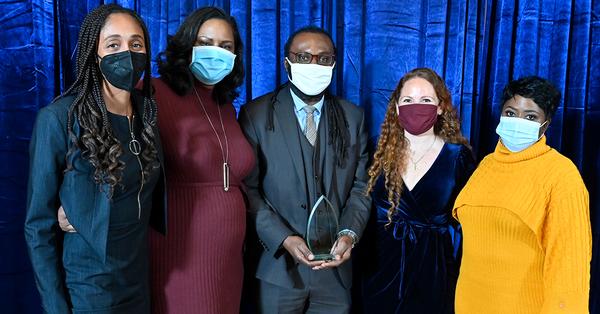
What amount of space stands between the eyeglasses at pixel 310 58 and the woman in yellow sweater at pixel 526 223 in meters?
0.69

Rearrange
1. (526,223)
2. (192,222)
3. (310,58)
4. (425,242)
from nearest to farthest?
(526,223)
(192,222)
(425,242)
(310,58)

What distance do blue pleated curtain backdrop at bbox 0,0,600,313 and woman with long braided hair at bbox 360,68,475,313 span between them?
0.48 meters

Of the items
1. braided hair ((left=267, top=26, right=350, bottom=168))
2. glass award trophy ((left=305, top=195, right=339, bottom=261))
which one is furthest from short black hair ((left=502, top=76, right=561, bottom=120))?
glass award trophy ((left=305, top=195, right=339, bottom=261))

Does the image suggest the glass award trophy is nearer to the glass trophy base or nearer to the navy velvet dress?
the glass trophy base

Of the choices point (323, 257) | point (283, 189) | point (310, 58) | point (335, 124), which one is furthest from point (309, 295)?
point (310, 58)

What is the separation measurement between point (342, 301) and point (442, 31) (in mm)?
1327

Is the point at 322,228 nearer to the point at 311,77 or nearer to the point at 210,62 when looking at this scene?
the point at 311,77

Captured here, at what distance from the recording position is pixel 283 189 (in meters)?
1.88

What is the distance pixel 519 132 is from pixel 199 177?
1.07 m

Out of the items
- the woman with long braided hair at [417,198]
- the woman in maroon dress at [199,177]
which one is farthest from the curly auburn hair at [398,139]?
the woman in maroon dress at [199,177]

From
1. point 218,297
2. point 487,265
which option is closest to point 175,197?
point 218,297

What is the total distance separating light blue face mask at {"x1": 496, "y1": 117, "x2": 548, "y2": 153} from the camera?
154cm

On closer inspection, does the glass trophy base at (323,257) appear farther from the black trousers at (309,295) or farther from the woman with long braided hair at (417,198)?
the woman with long braided hair at (417,198)

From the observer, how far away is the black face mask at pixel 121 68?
4.32ft
